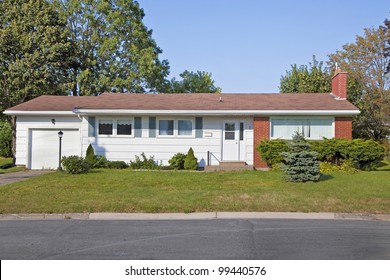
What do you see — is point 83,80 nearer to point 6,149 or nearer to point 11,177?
point 6,149

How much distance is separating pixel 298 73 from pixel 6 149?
76.3 feet

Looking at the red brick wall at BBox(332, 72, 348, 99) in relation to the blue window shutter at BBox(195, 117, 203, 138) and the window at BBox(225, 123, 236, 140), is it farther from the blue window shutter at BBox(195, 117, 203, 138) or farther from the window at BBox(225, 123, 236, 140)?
the blue window shutter at BBox(195, 117, 203, 138)

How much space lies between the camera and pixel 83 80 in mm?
32750

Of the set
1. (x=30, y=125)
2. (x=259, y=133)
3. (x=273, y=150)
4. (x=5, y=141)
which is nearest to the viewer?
(x=273, y=150)

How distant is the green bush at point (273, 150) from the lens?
18500mm

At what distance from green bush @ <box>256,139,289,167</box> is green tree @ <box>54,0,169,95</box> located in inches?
695

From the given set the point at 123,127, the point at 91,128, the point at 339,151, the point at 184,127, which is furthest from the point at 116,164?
the point at 339,151

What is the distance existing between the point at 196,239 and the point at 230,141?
13.4 metres

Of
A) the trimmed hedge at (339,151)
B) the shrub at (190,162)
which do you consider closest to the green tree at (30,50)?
the shrub at (190,162)

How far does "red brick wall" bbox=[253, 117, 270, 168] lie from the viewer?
19.8m

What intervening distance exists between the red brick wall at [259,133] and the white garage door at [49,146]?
918 cm

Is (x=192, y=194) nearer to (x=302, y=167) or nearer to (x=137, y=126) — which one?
(x=302, y=167)

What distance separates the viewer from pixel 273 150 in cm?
1858

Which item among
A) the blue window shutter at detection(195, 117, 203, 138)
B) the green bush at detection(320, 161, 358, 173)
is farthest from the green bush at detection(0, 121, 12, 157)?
the green bush at detection(320, 161, 358, 173)
